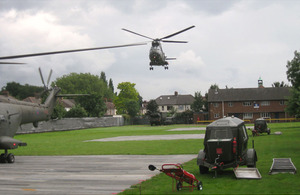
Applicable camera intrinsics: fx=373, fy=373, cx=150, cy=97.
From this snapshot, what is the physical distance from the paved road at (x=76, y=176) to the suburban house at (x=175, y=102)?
392ft

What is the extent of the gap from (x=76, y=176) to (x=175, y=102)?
126509 mm

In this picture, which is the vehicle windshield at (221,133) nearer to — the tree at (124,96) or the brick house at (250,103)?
the brick house at (250,103)

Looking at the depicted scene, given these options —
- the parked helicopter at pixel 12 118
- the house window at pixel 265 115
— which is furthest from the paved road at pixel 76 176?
the house window at pixel 265 115

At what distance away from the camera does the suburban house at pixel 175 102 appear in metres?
140

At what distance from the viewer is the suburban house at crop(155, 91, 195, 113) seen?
458ft

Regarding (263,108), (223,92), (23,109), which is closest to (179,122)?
(223,92)

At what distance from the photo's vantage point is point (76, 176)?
14.7 meters

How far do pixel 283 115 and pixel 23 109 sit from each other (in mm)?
75727

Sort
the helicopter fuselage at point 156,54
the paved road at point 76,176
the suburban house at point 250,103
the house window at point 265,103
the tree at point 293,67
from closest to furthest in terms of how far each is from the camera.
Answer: the paved road at point 76,176
the helicopter fuselage at point 156,54
the tree at point 293,67
the suburban house at point 250,103
the house window at point 265,103

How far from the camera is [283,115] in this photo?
290 feet

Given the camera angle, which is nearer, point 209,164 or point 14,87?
point 209,164

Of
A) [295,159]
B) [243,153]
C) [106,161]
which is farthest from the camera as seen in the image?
[106,161]

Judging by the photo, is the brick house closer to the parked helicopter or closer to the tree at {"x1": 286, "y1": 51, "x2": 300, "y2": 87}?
the tree at {"x1": 286, "y1": 51, "x2": 300, "y2": 87}

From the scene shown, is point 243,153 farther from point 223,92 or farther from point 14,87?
point 14,87
